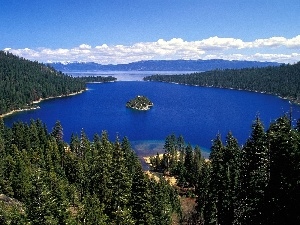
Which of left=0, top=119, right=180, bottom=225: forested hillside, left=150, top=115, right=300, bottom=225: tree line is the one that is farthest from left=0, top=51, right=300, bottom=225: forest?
left=0, top=119, right=180, bottom=225: forested hillside

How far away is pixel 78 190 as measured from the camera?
85.9 m

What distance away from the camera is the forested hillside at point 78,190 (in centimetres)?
3977

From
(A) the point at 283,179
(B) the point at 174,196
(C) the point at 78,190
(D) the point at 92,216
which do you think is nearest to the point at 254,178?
(A) the point at 283,179

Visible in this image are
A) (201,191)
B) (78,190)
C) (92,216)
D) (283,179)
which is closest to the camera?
(283,179)

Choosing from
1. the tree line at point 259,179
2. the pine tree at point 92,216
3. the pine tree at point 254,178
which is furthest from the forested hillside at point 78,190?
the pine tree at point 254,178

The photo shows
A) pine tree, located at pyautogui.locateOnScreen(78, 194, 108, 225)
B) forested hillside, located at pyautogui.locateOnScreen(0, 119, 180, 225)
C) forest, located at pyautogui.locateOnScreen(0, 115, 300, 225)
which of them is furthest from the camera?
pine tree, located at pyautogui.locateOnScreen(78, 194, 108, 225)

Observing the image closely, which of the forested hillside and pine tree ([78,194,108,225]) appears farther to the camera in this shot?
pine tree ([78,194,108,225])

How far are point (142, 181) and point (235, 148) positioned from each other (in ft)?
52.4

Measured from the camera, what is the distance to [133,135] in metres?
189

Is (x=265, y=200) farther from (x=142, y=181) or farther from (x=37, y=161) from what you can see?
(x=37, y=161)

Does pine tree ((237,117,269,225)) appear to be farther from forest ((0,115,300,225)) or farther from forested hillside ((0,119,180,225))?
forested hillside ((0,119,180,225))

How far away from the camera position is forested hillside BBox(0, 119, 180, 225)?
39772 mm

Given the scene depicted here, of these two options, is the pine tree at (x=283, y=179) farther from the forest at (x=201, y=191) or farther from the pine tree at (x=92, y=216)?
the pine tree at (x=92, y=216)

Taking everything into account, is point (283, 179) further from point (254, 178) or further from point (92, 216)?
point (92, 216)
